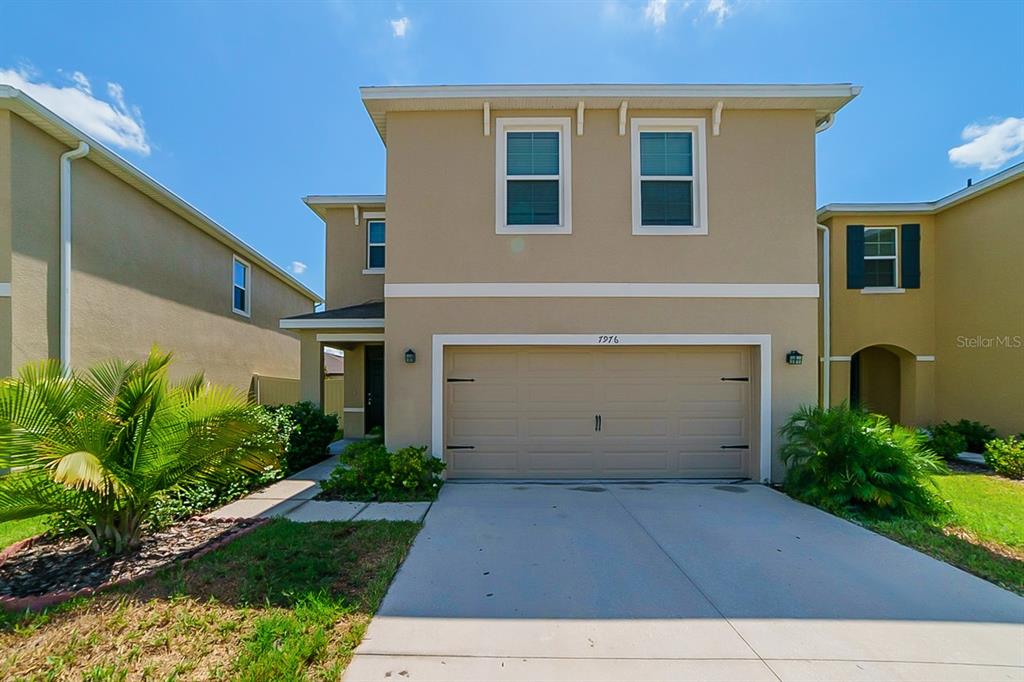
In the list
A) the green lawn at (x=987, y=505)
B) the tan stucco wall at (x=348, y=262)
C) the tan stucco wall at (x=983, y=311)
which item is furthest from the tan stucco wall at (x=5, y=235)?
the tan stucco wall at (x=983, y=311)

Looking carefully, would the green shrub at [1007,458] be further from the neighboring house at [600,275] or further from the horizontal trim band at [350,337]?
the horizontal trim band at [350,337]

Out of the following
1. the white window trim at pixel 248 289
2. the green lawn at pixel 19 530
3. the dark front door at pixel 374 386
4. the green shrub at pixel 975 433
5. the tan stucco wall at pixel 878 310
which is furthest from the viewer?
the white window trim at pixel 248 289

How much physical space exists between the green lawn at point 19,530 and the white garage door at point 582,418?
4.75 metres

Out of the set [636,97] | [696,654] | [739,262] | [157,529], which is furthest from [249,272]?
[696,654]

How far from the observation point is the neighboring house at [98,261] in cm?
705

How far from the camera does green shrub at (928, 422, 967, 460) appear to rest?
8977 mm

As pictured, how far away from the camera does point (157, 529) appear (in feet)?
15.5

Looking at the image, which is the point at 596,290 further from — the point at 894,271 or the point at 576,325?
the point at 894,271

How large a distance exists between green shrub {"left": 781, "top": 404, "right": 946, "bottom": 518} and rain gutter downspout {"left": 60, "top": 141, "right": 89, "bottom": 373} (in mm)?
11776

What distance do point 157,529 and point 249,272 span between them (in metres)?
11.6

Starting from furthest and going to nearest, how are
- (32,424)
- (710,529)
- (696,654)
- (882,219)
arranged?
(882,219)
(710,529)
(32,424)
(696,654)

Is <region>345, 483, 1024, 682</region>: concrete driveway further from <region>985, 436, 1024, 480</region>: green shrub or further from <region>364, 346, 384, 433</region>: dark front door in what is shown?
<region>364, 346, 384, 433</region>: dark front door

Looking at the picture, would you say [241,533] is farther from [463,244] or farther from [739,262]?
[739,262]

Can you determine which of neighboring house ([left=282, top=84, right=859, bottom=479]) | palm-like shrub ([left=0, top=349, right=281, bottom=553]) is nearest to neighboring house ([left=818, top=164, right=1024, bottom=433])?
neighboring house ([left=282, top=84, right=859, bottom=479])
